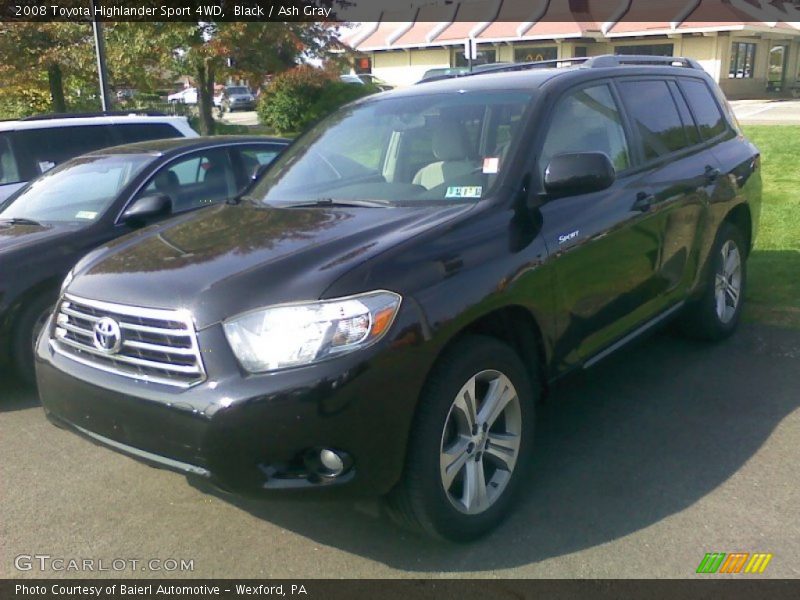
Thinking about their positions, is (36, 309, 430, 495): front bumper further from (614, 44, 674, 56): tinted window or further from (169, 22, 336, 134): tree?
(614, 44, 674, 56): tinted window

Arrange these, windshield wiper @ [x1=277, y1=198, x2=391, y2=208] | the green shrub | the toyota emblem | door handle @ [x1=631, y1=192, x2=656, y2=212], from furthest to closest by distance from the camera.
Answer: the green shrub < door handle @ [x1=631, y1=192, x2=656, y2=212] < windshield wiper @ [x1=277, y1=198, x2=391, y2=208] < the toyota emblem

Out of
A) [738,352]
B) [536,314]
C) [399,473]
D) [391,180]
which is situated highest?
[391,180]

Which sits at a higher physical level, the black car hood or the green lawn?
the black car hood

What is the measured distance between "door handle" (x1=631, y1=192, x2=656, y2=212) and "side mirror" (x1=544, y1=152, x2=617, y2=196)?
0.71 meters

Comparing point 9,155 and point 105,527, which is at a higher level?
point 9,155

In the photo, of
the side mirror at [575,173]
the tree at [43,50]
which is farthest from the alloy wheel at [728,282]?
the tree at [43,50]

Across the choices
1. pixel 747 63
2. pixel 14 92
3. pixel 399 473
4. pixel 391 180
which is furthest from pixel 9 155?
pixel 747 63

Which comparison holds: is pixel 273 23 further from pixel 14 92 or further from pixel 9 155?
pixel 9 155

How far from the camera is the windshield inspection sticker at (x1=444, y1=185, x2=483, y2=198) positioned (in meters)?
3.78

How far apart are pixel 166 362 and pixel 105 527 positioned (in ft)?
3.49

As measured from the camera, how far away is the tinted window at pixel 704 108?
5473mm

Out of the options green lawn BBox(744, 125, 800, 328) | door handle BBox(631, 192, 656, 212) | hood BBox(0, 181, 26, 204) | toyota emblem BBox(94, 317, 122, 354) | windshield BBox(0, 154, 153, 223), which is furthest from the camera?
hood BBox(0, 181, 26, 204)

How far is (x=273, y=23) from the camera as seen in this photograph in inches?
754

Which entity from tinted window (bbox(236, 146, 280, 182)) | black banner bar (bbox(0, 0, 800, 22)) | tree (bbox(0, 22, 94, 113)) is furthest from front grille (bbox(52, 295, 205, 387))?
tree (bbox(0, 22, 94, 113))
